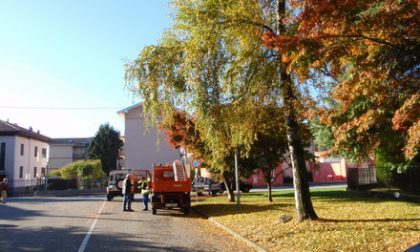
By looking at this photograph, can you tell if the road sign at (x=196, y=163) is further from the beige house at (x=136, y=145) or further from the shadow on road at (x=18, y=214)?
the beige house at (x=136, y=145)

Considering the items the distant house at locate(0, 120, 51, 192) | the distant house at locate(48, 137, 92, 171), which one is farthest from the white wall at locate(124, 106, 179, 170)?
the distant house at locate(48, 137, 92, 171)

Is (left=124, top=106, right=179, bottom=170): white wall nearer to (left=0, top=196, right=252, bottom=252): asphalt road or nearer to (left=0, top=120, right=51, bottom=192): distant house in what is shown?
(left=0, top=120, right=51, bottom=192): distant house

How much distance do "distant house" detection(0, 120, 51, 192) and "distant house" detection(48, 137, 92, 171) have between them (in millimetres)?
17622

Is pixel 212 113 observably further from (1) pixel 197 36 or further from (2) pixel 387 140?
(2) pixel 387 140

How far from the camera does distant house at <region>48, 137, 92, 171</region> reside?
76.1m

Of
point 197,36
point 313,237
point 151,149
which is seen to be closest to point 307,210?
point 313,237

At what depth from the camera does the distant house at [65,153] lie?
76.1m

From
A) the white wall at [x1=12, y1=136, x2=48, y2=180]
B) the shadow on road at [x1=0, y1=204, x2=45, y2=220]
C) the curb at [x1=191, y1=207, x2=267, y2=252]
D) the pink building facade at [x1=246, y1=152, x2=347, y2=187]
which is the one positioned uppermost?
the white wall at [x1=12, y1=136, x2=48, y2=180]

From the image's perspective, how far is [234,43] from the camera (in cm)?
1227

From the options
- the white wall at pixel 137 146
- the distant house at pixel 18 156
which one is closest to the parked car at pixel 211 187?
the white wall at pixel 137 146

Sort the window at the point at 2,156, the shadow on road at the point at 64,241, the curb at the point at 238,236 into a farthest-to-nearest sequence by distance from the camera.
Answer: the window at the point at 2,156 → the shadow on road at the point at 64,241 → the curb at the point at 238,236

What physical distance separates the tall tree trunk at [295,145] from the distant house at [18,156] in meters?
42.3

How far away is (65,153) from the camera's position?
7712 centimetres

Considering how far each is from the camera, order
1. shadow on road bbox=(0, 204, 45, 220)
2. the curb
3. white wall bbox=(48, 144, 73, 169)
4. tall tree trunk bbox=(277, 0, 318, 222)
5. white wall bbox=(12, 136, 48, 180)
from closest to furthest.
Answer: the curb < tall tree trunk bbox=(277, 0, 318, 222) < shadow on road bbox=(0, 204, 45, 220) < white wall bbox=(12, 136, 48, 180) < white wall bbox=(48, 144, 73, 169)
